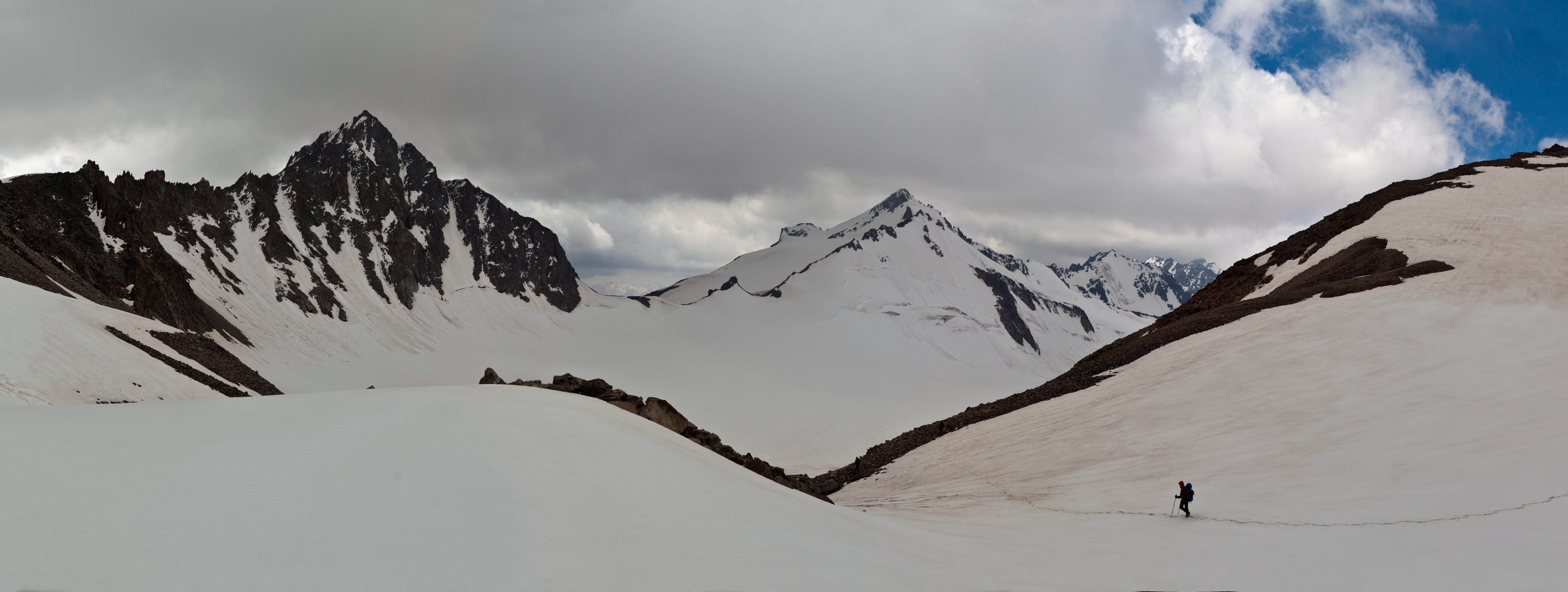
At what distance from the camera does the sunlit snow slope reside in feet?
39.5

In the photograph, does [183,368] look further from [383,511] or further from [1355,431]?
[1355,431]

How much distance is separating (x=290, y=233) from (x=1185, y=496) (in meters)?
119

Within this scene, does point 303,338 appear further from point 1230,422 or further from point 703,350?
point 1230,422

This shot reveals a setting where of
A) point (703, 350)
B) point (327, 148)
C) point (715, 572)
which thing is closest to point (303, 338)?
point (327, 148)

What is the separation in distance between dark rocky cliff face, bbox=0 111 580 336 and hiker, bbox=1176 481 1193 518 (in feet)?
146

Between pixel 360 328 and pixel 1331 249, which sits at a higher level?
pixel 1331 249

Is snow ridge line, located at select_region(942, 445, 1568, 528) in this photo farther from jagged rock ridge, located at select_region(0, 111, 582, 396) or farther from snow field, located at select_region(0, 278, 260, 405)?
jagged rock ridge, located at select_region(0, 111, 582, 396)

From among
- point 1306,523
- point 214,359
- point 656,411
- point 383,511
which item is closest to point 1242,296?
point 1306,523

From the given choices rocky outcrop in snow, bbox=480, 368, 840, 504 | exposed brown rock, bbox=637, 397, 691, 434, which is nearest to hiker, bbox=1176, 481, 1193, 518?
rocky outcrop in snow, bbox=480, 368, 840, 504

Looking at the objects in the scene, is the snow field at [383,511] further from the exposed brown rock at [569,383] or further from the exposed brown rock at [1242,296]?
the exposed brown rock at [1242,296]

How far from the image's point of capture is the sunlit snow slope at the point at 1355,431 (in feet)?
39.5

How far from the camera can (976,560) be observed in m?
12.3

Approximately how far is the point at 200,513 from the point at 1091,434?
24.0 m

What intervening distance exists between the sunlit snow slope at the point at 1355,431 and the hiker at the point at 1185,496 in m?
0.35
